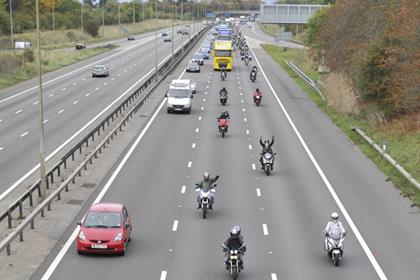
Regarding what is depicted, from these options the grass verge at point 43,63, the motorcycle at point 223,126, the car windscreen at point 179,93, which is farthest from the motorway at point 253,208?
the grass verge at point 43,63

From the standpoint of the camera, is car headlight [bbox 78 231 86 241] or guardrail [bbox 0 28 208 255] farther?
guardrail [bbox 0 28 208 255]

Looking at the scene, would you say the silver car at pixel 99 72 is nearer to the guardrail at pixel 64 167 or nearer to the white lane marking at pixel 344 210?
the guardrail at pixel 64 167

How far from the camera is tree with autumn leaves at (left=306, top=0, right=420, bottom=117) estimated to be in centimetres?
4425

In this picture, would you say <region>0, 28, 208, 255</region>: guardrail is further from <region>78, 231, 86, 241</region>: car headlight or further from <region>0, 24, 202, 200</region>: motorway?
<region>78, 231, 86, 241</region>: car headlight

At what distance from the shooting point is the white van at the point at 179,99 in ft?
183

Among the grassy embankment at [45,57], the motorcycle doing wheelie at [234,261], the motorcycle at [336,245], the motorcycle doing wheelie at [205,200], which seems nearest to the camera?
the motorcycle doing wheelie at [234,261]

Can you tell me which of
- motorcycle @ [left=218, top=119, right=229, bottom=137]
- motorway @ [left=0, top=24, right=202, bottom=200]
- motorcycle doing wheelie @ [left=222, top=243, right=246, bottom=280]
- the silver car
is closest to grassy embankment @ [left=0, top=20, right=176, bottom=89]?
motorway @ [left=0, top=24, right=202, bottom=200]

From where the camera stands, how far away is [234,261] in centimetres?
2061

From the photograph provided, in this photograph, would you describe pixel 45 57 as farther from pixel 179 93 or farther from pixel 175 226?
pixel 175 226

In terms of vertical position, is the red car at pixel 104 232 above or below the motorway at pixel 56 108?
above

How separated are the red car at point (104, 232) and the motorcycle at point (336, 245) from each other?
5792 mm

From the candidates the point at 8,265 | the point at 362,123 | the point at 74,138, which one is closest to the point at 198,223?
the point at 8,265

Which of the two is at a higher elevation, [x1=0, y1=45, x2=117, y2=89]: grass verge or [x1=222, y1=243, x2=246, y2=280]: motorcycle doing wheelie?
[x1=222, y1=243, x2=246, y2=280]: motorcycle doing wheelie

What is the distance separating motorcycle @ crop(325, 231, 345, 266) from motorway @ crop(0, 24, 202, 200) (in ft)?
44.3
